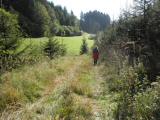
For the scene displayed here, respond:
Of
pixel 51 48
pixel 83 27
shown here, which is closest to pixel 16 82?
pixel 51 48

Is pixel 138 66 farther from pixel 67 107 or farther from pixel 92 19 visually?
pixel 92 19

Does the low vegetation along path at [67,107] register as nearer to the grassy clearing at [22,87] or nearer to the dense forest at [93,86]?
the dense forest at [93,86]

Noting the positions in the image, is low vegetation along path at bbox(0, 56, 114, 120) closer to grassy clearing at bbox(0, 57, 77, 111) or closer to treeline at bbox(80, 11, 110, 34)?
grassy clearing at bbox(0, 57, 77, 111)

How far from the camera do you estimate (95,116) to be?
852 cm

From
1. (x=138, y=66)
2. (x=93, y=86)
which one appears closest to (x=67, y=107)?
(x=138, y=66)

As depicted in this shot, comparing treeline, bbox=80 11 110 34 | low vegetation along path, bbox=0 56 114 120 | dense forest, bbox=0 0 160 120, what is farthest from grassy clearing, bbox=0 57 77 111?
treeline, bbox=80 11 110 34

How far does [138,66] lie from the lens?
41.2 feet

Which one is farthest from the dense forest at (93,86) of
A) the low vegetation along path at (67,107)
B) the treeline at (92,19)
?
the treeline at (92,19)

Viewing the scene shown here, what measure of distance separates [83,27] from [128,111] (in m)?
165

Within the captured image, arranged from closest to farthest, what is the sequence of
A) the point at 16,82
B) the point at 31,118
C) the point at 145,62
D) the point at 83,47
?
the point at 31,118 → the point at 16,82 → the point at 145,62 → the point at 83,47

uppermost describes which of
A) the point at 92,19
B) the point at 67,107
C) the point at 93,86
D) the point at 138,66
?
the point at 92,19

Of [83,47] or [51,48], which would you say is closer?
[51,48]

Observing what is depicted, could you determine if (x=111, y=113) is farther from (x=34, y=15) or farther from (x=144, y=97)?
(x=34, y=15)

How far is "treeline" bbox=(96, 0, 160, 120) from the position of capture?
7.64m
